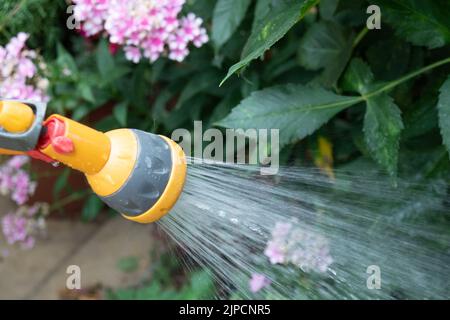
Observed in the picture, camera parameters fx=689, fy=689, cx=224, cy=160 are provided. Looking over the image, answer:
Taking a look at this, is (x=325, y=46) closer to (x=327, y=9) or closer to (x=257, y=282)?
(x=327, y=9)

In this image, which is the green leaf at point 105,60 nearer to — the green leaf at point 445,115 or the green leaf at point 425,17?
the green leaf at point 425,17

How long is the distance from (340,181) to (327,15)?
0.33 m

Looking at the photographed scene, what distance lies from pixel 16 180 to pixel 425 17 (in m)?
1.08

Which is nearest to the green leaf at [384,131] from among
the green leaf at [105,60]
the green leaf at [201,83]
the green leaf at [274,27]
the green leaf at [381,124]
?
the green leaf at [381,124]

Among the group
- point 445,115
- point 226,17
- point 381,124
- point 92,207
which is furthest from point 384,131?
point 92,207

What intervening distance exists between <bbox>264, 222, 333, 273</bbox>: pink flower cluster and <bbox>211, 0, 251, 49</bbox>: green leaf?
369 millimetres

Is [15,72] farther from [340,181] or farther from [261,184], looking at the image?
[340,181]

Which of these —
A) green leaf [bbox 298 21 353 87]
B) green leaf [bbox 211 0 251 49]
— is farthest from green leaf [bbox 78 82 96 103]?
green leaf [bbox 298 21 353 87]

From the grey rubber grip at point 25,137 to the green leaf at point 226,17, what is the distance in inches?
20.9

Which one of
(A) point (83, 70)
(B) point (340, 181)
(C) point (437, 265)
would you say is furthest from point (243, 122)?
(A) point (83, 70)

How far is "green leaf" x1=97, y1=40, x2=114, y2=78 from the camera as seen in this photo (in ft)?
5.51

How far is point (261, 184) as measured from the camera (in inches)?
49.2

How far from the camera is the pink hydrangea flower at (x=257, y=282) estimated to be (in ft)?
4.42

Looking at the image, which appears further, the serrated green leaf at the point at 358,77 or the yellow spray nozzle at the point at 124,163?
the serrated green leaf at the point at 358,77
